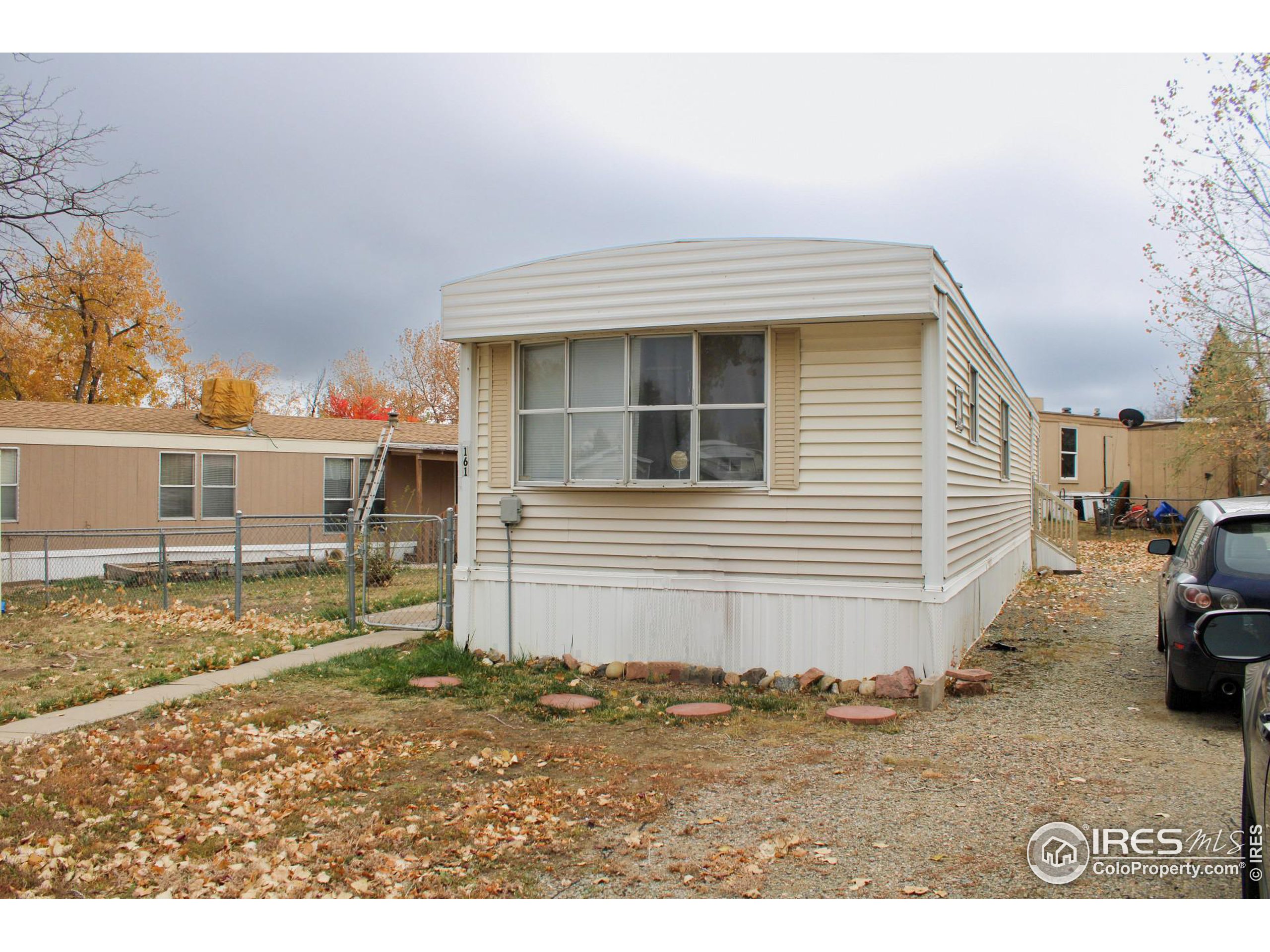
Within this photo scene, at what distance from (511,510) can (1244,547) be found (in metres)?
5.36

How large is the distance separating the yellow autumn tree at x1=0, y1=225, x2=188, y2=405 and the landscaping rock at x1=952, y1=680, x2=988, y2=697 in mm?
22351

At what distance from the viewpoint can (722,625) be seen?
732 cm

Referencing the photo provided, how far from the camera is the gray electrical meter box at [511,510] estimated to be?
7906 mm

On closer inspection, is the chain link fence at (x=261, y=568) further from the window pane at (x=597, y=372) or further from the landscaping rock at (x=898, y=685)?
the landscaping rock at (x=898, y=685)

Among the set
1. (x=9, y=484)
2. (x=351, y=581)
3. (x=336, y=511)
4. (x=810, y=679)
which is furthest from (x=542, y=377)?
(x=336, y=511)

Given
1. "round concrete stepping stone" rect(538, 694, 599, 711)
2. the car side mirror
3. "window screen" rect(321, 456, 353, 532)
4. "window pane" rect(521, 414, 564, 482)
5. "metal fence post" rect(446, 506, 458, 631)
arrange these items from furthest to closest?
"window screen" rect(321, 456, 353, 532) < "metal fence post" rect(446, 506, 458, 631) < "window pane" rect(521, 414, 564, 482) < "round concrete stepping stone" rect(538, 694, 599, 711) < the car side mirror

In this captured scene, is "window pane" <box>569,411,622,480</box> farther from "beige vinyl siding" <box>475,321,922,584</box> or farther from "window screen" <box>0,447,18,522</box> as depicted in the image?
"window screen" <box>0,447,18,522</box>

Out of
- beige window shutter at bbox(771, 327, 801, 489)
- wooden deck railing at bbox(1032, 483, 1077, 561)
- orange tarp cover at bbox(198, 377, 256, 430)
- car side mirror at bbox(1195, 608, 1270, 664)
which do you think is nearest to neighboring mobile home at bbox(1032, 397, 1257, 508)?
wooden deck railing at bbox(1032, 483, 1077, 561)

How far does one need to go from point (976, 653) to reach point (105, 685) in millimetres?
7517

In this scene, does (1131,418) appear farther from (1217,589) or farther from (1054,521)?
(1217,589)

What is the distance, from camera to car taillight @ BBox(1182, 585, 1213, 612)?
18.4 feet

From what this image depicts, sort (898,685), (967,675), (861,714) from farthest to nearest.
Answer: (967,675) → (898,685) → (861,714)

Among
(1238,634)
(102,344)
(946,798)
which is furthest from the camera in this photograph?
(102,344)

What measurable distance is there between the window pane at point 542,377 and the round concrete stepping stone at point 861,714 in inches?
133
